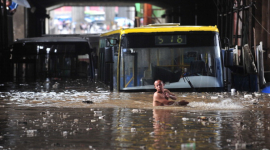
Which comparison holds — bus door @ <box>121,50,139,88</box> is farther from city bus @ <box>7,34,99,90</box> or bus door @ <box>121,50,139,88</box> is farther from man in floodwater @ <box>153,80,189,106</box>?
city bus @ <box>7,34,99,90</box>

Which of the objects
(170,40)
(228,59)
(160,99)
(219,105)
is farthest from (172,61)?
(160,99)

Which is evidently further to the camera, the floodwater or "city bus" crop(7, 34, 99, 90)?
"city bus" crop(7, 34, 99, 90)

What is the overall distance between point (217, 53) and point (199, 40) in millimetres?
630

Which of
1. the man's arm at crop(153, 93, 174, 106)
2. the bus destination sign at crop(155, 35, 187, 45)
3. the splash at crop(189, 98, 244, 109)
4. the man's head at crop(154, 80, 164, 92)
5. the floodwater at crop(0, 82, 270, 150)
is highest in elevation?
the bus destination sign at crop(155, 35, 187, 45)

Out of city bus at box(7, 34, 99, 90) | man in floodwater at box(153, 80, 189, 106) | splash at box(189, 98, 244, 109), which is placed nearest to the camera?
man in floodwater at box(153, 80, 189, 106)

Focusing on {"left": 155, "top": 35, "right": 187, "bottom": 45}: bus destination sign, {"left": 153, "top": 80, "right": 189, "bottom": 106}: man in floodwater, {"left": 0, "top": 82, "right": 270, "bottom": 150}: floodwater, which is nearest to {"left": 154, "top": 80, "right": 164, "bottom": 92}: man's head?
{"left": 153, "top": 80, "right": 189, "bottom": 106}: man in floodwater

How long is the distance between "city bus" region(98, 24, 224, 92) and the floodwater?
20.8 inches

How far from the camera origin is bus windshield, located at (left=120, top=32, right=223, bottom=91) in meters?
17.8

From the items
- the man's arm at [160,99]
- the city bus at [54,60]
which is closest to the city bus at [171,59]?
the man's arm at [160,99]

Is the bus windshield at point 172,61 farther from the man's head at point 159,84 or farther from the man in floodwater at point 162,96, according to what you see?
the man's head at point 159,84

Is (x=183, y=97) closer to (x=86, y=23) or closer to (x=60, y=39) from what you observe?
(x=60, y=39)

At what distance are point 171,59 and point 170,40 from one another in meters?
0.60

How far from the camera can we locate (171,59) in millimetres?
17938

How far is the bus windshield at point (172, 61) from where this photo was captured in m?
17.8
